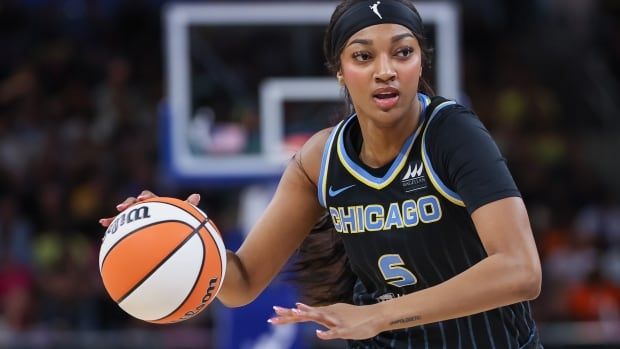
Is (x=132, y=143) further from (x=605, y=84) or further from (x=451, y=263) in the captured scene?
(x=451, y=263)

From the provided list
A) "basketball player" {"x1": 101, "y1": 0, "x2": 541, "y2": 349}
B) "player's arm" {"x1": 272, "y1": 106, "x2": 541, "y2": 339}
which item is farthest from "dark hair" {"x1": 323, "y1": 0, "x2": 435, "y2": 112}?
"player's arm" {"x1": 272, "y1": 106, "x2": 541, "y2": 339}

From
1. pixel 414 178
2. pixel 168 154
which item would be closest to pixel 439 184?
pixel 414 178

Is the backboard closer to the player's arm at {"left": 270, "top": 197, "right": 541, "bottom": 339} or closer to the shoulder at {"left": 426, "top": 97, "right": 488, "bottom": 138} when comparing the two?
the shoulder at {"left": 426, "top": 97, "right": 488, "bottom": 138}

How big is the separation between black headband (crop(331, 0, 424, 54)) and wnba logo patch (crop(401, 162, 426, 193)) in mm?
410

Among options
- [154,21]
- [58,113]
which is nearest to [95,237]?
[58,113]

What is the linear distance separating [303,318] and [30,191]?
26.3 ft

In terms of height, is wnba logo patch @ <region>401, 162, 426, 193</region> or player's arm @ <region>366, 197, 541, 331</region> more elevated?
wnba logo patch @ <region>401, 162, 426, 193</region>

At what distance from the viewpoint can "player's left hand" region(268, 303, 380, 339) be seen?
304 cm

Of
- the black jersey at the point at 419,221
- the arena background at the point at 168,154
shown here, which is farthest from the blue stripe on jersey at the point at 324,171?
the arena background at the point at 168,154

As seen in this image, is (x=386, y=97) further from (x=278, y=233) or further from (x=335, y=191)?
(x=278, y=233)

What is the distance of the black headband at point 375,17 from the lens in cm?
345

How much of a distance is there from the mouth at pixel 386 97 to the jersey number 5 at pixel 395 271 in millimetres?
478

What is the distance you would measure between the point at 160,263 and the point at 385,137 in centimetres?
80

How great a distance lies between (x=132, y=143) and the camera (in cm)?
1091
